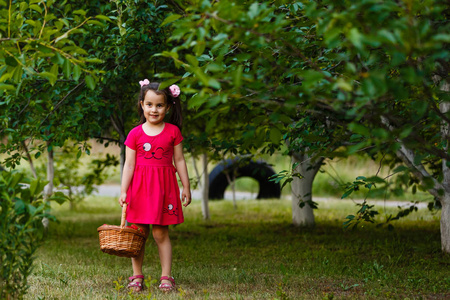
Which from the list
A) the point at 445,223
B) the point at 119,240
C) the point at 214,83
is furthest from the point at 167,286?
the point at 445,223

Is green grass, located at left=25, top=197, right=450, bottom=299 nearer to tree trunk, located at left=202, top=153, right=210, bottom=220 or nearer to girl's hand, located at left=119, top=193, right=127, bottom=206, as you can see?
tree trunk, located at left=202, top=153, right=210, bottom=220

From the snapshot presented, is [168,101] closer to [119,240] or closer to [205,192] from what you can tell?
[119,240]

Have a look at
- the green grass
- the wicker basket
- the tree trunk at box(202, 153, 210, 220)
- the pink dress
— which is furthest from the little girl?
the tree trunk at box(202, 153, 210, 220)

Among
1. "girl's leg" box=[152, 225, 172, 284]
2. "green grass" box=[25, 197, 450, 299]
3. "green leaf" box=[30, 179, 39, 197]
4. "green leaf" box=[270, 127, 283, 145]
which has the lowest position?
"green grass" box=[25, 197, 450, 299]

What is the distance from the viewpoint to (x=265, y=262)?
16.9 feet

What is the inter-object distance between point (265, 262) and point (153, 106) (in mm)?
2222

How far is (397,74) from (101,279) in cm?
287

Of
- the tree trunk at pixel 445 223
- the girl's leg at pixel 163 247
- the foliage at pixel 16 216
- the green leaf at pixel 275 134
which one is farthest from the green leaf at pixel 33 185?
the tree trunk at pixel 445 223

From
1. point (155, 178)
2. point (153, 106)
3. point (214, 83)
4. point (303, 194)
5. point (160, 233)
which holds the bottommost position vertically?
point (160, 233)

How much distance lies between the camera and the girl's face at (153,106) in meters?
3.79

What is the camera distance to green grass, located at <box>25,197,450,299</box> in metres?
3.69

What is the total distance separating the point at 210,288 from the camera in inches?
149

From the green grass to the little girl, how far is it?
338mm

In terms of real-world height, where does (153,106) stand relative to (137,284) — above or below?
above
